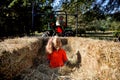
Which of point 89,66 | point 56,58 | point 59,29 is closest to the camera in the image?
point 89,66

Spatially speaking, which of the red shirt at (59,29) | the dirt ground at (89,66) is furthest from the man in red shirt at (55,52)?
the red shirt at (59,29)

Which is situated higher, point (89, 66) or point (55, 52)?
point (55, 52)

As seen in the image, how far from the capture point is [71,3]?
20828 mm

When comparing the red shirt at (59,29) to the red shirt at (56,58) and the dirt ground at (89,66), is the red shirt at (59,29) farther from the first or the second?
the red shirt at (56,58)

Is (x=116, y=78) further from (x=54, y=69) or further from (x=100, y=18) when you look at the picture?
(x=100, y=18)

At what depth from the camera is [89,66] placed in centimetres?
852

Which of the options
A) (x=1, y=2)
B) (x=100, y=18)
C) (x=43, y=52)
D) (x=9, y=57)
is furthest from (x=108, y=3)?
(x=9, y=57)

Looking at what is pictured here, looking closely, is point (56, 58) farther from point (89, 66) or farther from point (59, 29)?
point (59, 29)

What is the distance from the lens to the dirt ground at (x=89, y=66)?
22.1 ft

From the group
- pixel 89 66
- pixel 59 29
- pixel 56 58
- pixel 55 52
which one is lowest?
pixel 59 29

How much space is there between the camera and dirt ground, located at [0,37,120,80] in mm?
6727

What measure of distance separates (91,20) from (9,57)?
14.8 m

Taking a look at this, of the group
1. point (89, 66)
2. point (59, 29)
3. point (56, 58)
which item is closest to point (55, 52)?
point (56, 58)

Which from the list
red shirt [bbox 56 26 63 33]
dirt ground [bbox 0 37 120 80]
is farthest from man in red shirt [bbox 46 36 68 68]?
red shirt [bbox 56 26 63 33]
